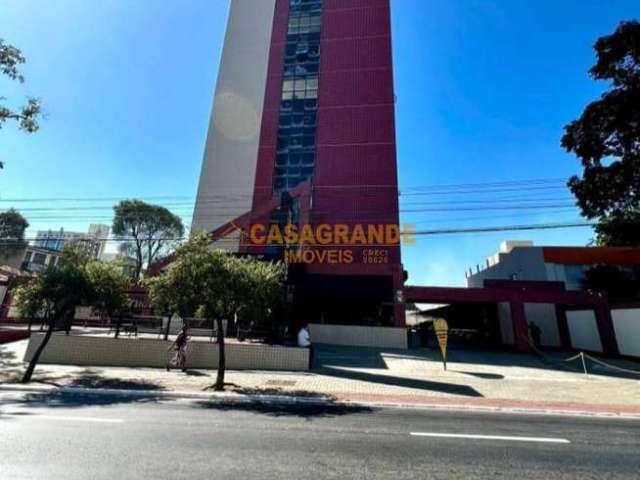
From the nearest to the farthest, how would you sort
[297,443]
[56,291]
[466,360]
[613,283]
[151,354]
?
[297,443] → [56,291] → [151,354] → [466,360] → [613,283]

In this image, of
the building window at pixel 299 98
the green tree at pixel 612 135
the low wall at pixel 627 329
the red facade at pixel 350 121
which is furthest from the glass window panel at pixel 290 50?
the low wall at pixel 627 329

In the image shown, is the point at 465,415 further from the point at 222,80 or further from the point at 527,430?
the point at 222,80

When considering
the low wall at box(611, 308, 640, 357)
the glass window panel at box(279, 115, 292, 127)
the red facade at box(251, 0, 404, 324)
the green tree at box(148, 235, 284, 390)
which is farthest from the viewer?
the glass window panel at box(279, 115, 292, 127)

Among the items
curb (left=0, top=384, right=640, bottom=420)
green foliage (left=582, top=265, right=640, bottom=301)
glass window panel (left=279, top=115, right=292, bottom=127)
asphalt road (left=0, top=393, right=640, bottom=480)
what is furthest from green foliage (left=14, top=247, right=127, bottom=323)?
green foliage (left=582, top=265, right=640, bottom=301)

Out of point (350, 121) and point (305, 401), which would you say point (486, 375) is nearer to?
point (305, 401)

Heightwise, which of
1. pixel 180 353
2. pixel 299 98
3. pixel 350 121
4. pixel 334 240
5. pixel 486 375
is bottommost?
pixel 486 375

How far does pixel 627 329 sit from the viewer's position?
17984mm

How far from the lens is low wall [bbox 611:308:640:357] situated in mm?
17250

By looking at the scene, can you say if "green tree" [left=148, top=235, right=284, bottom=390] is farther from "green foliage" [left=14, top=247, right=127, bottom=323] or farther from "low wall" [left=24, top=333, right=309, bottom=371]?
"low wall" [left=24, top=333, right=309, bottom=371]

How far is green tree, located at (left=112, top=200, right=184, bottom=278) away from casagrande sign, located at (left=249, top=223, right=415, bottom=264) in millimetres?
17822

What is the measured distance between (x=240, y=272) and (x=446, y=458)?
7.66 metres

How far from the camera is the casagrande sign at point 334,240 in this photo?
26.4 metres

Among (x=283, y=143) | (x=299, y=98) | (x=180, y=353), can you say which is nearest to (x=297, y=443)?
(x=180, y=353)

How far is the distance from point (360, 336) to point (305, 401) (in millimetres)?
12632
